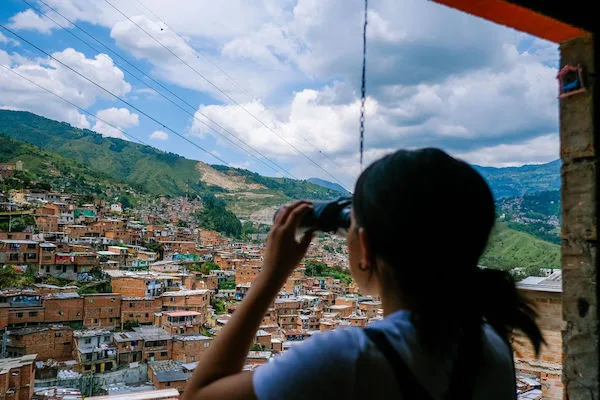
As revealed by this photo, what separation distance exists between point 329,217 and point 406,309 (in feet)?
0.45

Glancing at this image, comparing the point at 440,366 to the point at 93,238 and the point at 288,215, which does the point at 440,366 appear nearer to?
the point at 288,215

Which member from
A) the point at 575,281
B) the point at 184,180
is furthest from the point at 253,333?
the point at 184,180

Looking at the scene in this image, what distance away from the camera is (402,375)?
407mm

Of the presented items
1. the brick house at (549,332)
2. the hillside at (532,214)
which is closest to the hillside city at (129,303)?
the brick house at (549,332)

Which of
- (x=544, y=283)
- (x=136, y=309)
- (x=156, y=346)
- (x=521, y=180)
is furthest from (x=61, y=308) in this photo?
(x=544, y=283)

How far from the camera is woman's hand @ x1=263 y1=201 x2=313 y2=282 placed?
53cm

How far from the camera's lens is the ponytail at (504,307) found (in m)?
0.51

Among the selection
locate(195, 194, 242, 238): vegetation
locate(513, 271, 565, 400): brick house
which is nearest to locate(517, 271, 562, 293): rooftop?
locate(513, 271, 565, 400): brick house

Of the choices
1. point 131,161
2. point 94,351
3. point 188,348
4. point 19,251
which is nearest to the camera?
point 188,348

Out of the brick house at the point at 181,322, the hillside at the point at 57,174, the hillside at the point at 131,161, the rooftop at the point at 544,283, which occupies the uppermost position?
the hillside at the point at 131,161

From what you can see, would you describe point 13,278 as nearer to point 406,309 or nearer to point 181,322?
point 181,322

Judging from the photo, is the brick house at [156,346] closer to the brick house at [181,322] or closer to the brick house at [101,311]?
the brick house at [181,322]

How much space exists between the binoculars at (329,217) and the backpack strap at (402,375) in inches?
6.0

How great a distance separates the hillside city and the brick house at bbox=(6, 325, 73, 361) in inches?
1.0
